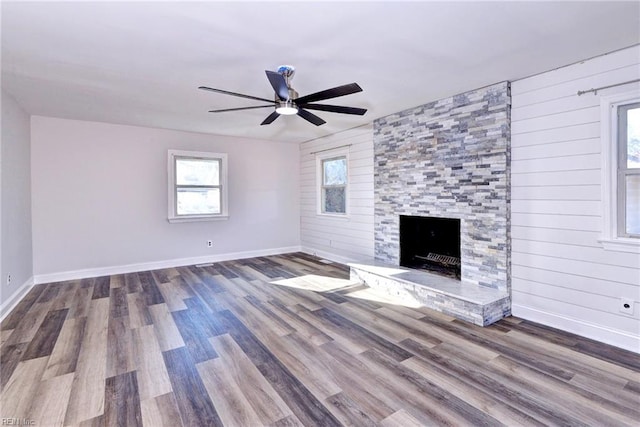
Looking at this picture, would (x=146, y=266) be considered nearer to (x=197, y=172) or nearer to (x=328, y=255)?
(x=197, y=172)

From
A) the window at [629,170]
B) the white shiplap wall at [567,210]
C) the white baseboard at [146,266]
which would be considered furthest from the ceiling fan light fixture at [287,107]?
the white baseboard at [146,266]

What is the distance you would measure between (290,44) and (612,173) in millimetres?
3045

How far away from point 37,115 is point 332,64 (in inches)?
187

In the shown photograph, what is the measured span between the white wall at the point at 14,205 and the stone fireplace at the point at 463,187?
446cm

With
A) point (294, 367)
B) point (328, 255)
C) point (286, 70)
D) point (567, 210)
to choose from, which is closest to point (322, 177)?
point (328, 255)

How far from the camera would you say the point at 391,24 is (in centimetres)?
231

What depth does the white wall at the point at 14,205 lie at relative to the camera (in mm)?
3588

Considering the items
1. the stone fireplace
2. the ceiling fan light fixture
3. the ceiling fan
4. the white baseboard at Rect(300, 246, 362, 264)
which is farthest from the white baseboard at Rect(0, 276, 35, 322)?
the white baseboard at Rect(300, 246, 362, 264)

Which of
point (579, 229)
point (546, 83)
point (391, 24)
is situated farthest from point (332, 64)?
point (579, 229)

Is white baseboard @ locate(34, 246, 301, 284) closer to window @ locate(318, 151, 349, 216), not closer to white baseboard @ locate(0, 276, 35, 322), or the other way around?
white baseboard @ locate(0, 276, 35, 322)

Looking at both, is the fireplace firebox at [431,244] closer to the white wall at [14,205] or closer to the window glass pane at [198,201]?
the window glass pane at [198,201]

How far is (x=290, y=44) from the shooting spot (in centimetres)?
256

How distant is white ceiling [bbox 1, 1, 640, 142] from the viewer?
84.0 inches

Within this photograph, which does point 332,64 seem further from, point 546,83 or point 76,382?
point 76,382
